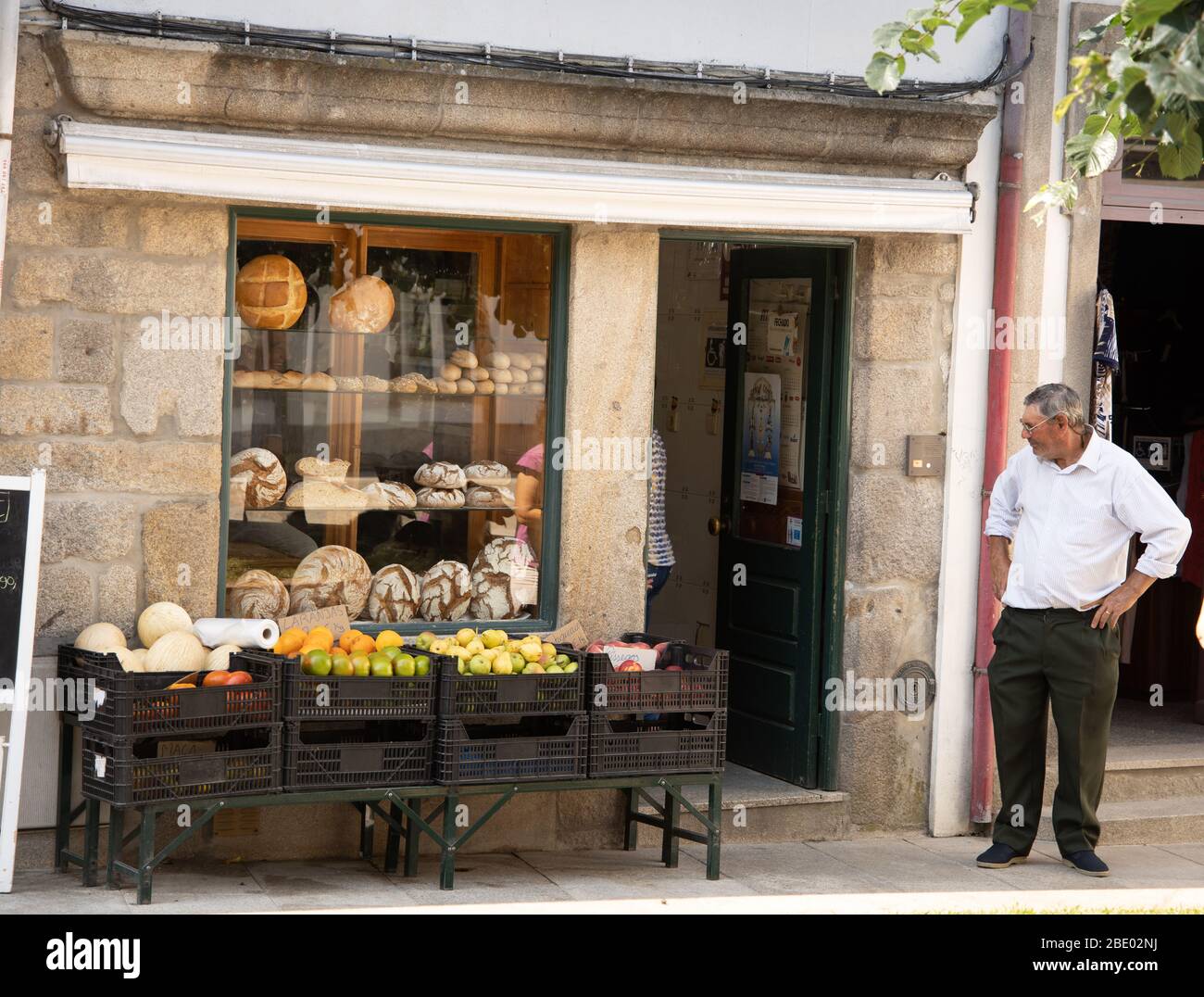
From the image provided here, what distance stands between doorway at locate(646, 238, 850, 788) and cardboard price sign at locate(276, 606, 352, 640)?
2309 mm

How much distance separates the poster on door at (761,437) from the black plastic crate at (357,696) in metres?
2.57

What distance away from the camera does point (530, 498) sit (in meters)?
7.66

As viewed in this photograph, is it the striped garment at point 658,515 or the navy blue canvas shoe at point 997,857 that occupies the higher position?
the striped garment at point 658,515

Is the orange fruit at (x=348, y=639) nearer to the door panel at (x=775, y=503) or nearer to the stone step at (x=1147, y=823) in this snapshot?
the door panel at (x=775, y=503)

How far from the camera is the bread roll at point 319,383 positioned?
7.32 metres

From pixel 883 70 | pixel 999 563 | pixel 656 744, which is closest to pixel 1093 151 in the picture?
pixel 883 70

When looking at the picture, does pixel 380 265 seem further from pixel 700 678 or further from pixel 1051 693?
pixel 1051 693

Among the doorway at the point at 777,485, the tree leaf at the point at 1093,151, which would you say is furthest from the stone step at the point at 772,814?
the tree leaf at the point at 1093,151

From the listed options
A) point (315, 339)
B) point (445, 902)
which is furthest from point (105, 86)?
point (445, 902)

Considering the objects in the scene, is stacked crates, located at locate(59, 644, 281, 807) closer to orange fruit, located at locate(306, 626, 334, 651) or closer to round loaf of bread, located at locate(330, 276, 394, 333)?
orange fruit, located at locate(306, 626, 334, 651)

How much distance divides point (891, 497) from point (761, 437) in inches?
37.0

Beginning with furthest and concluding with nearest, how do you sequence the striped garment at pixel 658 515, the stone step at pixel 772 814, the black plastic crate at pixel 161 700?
1. the striped garment at pixel 658 515
2. the stone step at pixel 772 814
3. the black plastic crate at pixel 161 700

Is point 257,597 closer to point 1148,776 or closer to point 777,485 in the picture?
point 777,485

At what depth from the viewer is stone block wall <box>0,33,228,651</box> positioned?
6547 millimetres
